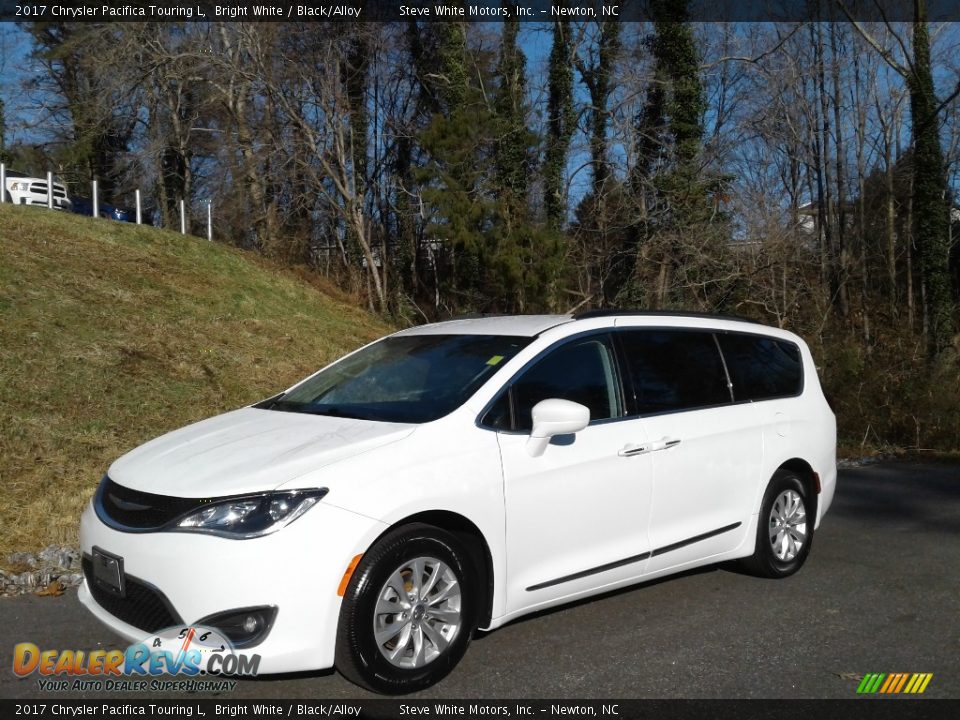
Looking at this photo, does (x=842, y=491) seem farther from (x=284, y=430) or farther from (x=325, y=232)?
(x=325, y=232)

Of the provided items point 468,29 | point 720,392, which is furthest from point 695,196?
point 720,392

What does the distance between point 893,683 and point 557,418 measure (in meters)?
2.05

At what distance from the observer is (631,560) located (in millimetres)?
5105

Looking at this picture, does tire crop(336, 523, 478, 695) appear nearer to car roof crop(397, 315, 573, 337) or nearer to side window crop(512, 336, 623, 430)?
side window crop(512, 336, 623, 430)

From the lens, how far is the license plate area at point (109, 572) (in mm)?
4125

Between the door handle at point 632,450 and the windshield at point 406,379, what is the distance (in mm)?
801

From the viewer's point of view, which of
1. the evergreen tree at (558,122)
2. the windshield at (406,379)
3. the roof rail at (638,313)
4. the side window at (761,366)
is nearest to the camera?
the windshield at (406,379)

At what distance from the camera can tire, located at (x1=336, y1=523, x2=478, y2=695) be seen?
13.1ft

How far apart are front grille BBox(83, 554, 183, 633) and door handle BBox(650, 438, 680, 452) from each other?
107 inches

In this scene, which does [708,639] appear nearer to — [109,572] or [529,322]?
[529,322]

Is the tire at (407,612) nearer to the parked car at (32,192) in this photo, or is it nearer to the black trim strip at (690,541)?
the black trim strip at (690,541)

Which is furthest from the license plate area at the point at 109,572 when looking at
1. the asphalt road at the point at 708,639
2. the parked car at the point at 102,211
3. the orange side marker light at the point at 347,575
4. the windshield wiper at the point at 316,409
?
the parked car at the point at 102,211

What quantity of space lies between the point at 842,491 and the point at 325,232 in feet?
69.4

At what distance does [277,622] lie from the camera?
3.83 m
